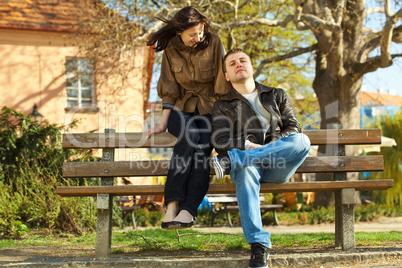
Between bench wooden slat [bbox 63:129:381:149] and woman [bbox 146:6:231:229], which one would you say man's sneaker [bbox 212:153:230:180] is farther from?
bench wooden slat [bbox 63:129:381:149]

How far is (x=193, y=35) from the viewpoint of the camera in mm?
4379

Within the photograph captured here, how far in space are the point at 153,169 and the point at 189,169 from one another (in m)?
0.49

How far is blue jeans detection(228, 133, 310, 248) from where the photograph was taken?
350 centimetres

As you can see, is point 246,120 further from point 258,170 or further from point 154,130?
point 154,130

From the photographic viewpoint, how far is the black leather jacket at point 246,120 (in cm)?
407

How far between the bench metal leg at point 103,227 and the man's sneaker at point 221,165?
3.70 feet

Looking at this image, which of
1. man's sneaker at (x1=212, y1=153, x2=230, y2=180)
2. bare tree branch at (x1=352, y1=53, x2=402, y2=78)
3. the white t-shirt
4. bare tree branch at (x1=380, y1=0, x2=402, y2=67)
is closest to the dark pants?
man's sneaker at (x1=212, y1=153, x2=230, y2=180)

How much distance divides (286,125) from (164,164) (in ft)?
3.83

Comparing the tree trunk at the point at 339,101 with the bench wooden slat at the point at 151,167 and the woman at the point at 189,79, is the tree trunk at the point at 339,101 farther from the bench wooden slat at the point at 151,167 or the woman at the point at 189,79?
the woman at the point at 189,79

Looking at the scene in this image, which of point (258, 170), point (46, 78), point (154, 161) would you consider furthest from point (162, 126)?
point (46, 78)

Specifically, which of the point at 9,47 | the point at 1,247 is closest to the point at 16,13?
the point at 9,47

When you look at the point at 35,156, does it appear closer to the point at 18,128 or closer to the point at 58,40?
the point at 18,128

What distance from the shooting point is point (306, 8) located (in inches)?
510

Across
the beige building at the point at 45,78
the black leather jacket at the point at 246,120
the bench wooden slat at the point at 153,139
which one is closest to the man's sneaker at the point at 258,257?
the black leather jacket at the point at 246,120
